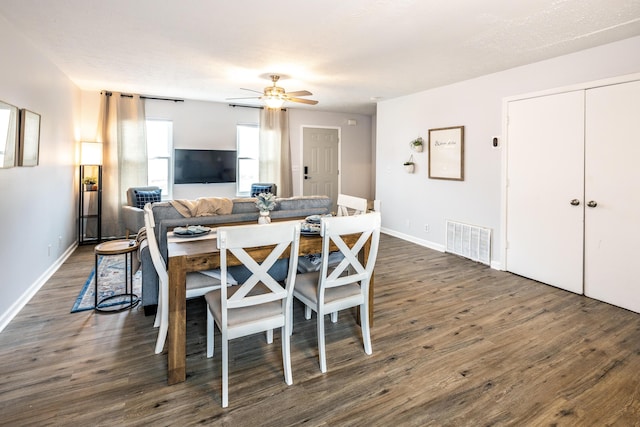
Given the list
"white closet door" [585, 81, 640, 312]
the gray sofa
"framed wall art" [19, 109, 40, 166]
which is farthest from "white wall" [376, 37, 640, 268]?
"framed wall art" [19, 109, 40, 166]

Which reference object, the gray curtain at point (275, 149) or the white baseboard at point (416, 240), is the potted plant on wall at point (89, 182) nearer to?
the gray curtain at point (275, 149)

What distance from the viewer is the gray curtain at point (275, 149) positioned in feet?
22.9

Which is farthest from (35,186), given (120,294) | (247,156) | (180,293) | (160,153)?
(247,156)

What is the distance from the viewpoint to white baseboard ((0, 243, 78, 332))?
9.00ft

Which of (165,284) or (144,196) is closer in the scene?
(165,284)

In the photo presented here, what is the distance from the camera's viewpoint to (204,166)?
6.45m

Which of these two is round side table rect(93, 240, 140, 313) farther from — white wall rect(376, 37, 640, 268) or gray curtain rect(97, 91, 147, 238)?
white wall rect(376, 37, 640, 268)

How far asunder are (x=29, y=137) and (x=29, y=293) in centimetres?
148

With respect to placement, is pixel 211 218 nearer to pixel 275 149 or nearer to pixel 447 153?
pixel 447 153

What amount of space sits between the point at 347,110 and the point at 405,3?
5.01 metres

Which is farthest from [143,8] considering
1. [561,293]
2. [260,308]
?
[561,293]

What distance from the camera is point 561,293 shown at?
3607mm

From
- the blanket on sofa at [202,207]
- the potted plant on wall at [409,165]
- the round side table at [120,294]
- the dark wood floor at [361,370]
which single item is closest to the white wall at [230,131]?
the potted plant on wall at [409,165]

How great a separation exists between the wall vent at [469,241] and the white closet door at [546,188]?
0.30 metres
